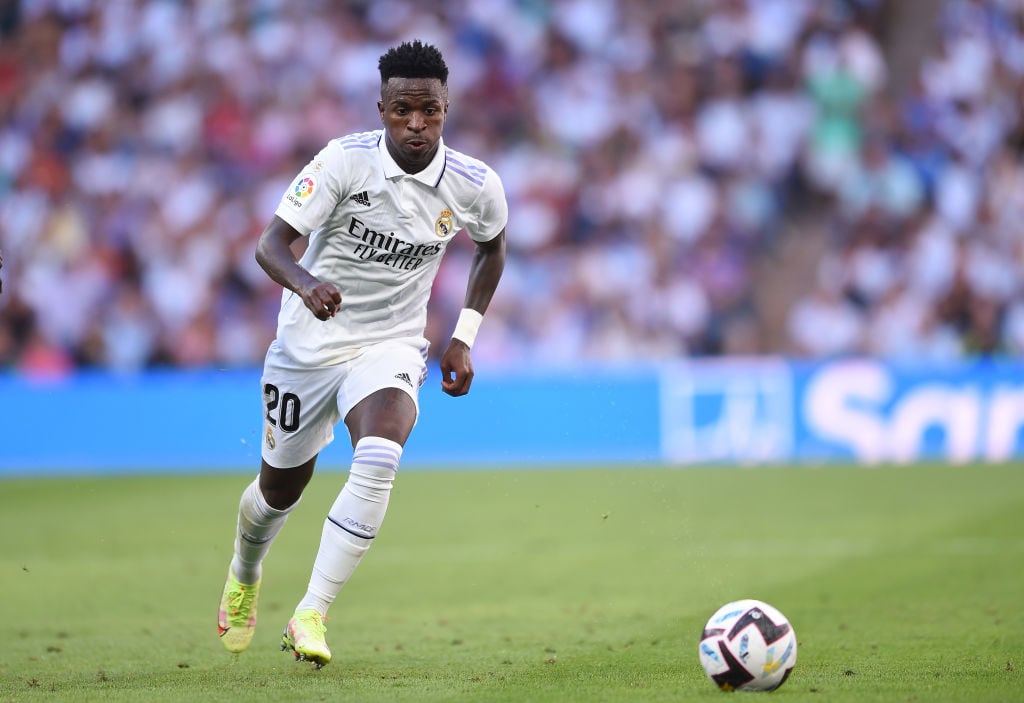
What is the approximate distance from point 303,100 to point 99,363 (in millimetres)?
4667

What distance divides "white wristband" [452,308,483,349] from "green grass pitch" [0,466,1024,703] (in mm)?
1473

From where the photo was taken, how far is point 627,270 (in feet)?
61.3

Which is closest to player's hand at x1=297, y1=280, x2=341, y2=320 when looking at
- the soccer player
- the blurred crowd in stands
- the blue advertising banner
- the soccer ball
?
the soccer player

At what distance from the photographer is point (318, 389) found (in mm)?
6738

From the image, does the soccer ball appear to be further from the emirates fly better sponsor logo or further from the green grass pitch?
the emirates fly better sponsor logo

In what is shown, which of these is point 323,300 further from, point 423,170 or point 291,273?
point 423,170

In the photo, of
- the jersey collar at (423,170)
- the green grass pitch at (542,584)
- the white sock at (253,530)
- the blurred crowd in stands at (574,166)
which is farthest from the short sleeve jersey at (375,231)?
the blurred crowd in stands at (574,166)

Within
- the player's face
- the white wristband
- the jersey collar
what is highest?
the player's face

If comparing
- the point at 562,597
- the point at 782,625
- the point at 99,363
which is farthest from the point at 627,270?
the point at 782,625

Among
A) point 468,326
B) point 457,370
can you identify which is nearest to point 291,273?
point 457,370

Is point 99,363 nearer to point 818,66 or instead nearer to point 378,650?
point 818,66

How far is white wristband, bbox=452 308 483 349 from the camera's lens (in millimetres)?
6918

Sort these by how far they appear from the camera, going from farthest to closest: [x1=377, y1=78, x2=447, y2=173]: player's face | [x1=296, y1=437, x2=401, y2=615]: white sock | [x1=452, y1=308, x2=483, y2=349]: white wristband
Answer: [x1=452, y1=308, x2=483, y2=349]: white wristband < [x1=377, y1=78, x2=447, y2=173]: player's face < [x1=296, y1=437, x2=401, y2=615]: white sock

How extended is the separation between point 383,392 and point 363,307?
474 mm
